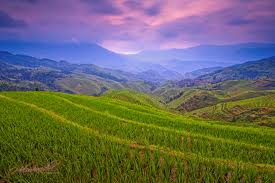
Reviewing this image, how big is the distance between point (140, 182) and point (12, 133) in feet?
34.4

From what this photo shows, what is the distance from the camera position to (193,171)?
28.4 ft

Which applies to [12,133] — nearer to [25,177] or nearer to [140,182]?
[25,177]

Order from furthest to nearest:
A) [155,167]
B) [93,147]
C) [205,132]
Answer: [205,132], [93,147], [155,167]

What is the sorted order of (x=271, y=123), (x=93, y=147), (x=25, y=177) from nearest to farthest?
1. (x=25, y=177)
2. (x=93, y=147)
3. (x=271, y=123)

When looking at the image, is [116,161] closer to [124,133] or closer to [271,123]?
[124,133]

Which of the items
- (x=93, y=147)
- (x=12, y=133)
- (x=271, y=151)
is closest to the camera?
(x=93, y=147)

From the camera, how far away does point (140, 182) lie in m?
7.75

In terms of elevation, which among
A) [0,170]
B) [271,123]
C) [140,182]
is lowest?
[271,123]

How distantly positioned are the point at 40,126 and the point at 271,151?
1687 cm

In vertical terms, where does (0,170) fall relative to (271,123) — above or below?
above

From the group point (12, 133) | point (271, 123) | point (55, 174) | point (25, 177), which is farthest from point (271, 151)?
point (271, 123)

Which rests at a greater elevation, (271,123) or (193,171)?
(193,171)

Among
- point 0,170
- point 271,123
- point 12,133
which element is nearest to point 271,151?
point 0,170

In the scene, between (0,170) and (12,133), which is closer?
(0,170)
